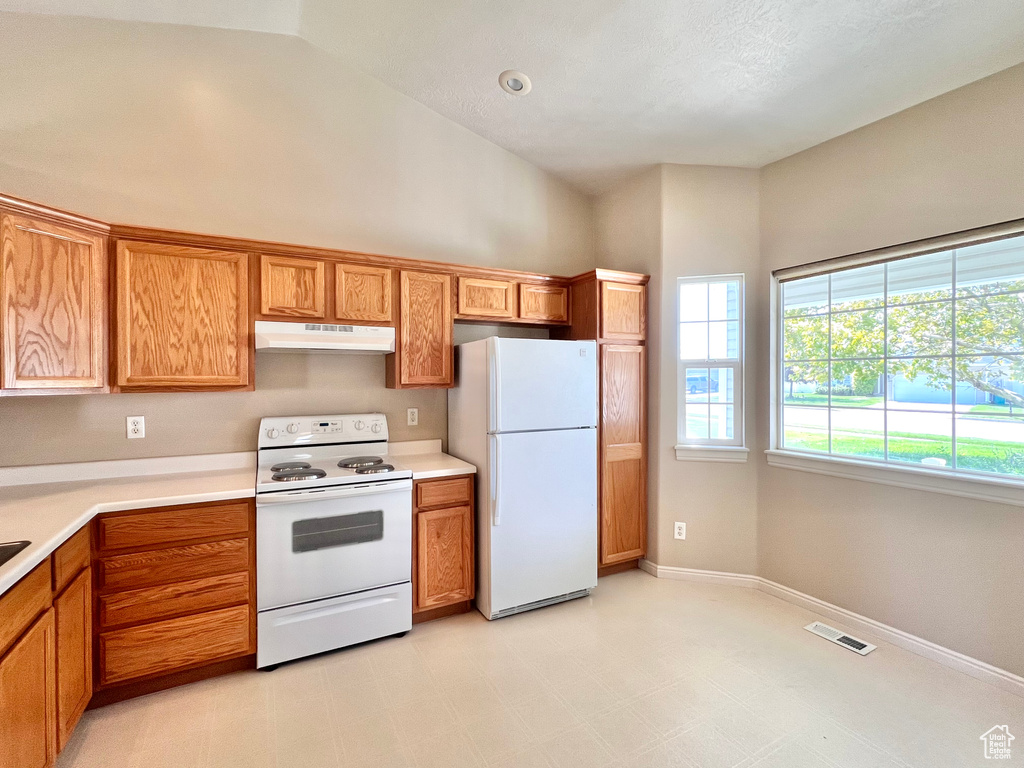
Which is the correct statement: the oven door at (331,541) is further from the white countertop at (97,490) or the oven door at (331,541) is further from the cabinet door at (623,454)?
the cabinet door at (623,454)

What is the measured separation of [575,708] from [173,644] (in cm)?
180

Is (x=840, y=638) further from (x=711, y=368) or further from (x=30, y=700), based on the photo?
(x=30, y=700)

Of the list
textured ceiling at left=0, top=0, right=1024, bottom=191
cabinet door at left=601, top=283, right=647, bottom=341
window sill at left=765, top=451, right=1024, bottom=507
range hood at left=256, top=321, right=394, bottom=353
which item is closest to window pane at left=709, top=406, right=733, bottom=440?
window sill at left=765, top=451, right=1024, bottom=507

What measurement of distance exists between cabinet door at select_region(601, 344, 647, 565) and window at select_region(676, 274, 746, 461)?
28 cm

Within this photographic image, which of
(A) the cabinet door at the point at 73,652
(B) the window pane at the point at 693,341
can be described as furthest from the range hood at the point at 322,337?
(B) the window pane at the point at 693,341

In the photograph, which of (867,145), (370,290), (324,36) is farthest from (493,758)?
(324,36)

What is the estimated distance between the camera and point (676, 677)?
2.26 meters

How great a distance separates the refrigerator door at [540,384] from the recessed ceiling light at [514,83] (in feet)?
4.87

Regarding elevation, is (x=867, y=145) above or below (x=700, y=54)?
below

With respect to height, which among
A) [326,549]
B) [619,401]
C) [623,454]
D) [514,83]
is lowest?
[326,549]

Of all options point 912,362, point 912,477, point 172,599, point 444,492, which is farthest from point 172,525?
point 912,362

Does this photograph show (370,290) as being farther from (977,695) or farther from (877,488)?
(977,695)

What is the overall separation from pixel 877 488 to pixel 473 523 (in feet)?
7.43

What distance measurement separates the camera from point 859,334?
2750 mm
